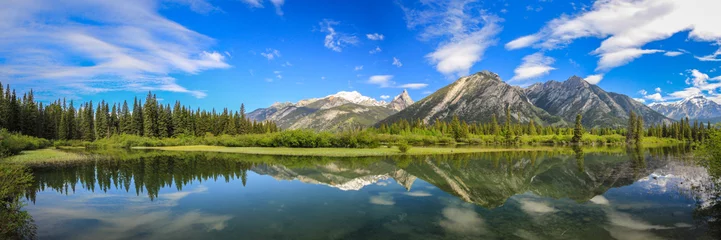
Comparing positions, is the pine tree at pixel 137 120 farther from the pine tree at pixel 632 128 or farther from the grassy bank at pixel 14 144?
the pine tree at pixel 632 128

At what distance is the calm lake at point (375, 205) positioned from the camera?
714 inches

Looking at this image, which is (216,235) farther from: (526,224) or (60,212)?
(526,224)

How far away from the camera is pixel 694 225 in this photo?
19266 mm

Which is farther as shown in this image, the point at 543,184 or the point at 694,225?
the point at 543,184

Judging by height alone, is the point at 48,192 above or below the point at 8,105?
below

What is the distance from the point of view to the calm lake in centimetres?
1814

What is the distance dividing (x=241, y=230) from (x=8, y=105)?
11962 centimetres

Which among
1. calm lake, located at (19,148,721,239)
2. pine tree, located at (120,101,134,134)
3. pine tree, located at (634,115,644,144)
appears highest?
pine tree, located at (120,101,134,134)

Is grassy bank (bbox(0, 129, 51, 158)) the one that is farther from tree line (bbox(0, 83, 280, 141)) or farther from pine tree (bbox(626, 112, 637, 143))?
pine tree (bbox(626, 112, 637, 143))

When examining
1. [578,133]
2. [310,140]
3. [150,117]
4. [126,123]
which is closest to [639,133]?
[578,133]

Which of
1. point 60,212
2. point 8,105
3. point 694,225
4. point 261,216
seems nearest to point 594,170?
point 694,225

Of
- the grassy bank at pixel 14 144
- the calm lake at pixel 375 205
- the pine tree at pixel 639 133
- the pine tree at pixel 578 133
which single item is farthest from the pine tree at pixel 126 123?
the pine tree at pixel 639 133

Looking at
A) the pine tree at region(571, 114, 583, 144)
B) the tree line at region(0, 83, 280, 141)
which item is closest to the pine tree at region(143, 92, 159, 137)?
the tree line at region(0, 83, 280, 141)

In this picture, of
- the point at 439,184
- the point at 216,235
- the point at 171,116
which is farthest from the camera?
the point at 171,116
